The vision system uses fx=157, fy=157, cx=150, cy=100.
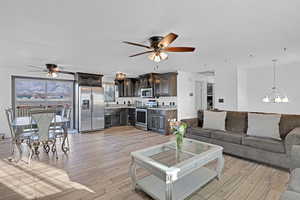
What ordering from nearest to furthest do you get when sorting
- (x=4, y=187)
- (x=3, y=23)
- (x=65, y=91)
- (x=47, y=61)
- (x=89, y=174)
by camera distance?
(x=3, y=23), (x=4, y=187), (x=89, y=174), (x=47, y=61), (x=65, y=91)

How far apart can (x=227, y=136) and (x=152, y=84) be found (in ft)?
13.0

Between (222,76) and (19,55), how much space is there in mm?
6277

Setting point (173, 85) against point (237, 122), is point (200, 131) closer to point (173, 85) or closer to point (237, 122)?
point (237, 122)

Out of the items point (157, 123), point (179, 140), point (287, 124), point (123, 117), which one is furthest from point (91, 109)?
point (287, 124)

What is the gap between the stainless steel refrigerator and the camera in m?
6.03

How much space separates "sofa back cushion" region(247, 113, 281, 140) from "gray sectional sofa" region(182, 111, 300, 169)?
0.14 meters

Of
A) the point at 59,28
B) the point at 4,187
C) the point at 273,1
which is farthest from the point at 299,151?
the point at 4,187

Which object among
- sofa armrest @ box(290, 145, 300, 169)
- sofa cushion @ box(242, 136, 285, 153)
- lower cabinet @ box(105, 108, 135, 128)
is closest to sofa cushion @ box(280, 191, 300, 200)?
sofa armrest @ box(290, 145, 300, 169)

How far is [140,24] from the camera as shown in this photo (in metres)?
2.25

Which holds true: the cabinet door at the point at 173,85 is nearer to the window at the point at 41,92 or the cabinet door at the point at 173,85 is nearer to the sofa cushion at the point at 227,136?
the sofa cushion at the point at 227,136

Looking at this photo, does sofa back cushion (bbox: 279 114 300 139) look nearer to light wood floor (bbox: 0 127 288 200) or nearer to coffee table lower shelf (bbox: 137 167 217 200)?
light wood floor (bbox: 0 127 288 200)

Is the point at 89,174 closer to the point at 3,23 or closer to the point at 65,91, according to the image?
the point at 3,23

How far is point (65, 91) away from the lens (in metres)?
6.48

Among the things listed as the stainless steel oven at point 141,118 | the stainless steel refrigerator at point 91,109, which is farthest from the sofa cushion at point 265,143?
the stainless steel refrigerator at point 91,109
